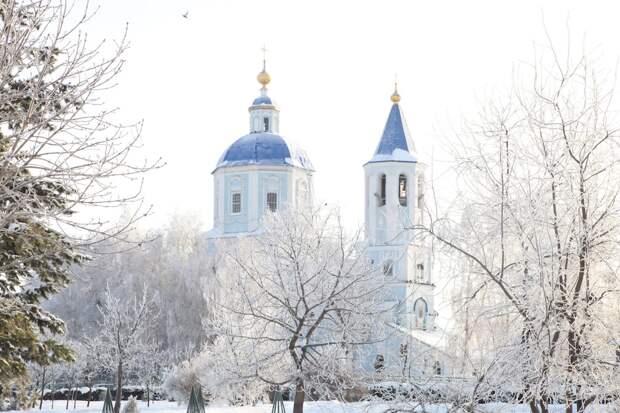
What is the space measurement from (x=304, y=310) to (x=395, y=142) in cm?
2976

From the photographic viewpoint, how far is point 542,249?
10.2 meters

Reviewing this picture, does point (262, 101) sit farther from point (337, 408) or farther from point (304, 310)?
point (304, 310)

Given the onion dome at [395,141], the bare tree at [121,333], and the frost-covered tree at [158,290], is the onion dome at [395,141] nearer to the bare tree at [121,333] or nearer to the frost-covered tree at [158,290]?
the frost-covered tree at [158,290]

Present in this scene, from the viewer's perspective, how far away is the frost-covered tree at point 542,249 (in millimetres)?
10008

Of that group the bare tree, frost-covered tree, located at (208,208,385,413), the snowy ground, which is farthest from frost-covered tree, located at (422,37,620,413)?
the bare tree

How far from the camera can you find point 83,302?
4969 centimetres

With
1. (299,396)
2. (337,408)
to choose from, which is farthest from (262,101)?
(299,396)

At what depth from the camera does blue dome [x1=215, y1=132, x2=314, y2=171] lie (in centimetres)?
5450

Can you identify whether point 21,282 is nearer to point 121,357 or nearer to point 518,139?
point 518,139

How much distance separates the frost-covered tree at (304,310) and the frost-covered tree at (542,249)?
850 cm

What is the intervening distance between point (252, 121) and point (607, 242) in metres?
47.4

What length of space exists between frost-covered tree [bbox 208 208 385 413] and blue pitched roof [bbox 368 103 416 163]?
27060 mm

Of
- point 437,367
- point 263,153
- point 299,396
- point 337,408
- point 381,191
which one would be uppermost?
point 263,153

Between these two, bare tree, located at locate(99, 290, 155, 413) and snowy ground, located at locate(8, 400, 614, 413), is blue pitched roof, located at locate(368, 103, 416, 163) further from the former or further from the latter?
snowy ground, located at locate(8, 400, 614, 413)
